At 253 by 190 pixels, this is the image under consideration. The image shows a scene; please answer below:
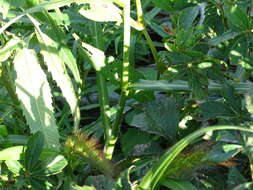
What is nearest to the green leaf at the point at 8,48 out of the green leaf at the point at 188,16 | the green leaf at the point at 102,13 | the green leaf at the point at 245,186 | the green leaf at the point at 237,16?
the green leaf at the point at 102,13

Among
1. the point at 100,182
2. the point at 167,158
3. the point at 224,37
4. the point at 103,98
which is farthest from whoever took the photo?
the point at 103,98

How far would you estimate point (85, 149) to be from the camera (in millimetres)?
1208

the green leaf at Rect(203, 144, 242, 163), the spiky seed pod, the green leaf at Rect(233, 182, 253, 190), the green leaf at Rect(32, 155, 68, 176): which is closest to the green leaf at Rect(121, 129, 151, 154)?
the spiky seed pod

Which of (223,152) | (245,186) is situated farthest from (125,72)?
(245,186)

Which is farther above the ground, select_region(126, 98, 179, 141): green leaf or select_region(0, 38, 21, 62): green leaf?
select_region(0, 38, 21, 62): green leaf

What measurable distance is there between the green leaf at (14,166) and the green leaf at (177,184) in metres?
0.35

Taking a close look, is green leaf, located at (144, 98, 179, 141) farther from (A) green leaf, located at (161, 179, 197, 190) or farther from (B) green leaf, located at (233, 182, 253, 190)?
(B) green leaf, located at (233, 182, 253, 190)

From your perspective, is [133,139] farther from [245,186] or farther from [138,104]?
[245,186]

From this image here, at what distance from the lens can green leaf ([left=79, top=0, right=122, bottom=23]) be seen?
128 cm

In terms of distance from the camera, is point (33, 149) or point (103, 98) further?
point (103, 98)

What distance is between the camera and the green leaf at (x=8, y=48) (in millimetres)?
1255

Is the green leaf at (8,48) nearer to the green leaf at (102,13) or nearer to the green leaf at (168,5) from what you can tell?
the green leaf at (102,13)

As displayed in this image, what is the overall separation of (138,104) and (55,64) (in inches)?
11.6

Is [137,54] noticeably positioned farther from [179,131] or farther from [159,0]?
[179,131]
